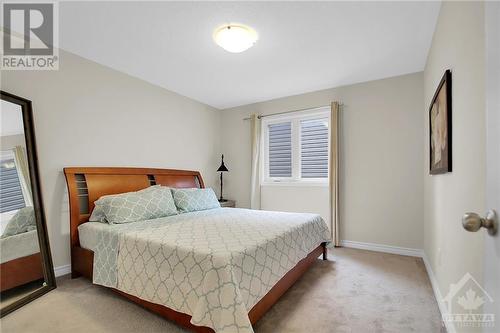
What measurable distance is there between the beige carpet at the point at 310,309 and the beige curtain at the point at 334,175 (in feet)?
3.15

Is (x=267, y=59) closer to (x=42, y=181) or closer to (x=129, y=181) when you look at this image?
(x=129, y=181)

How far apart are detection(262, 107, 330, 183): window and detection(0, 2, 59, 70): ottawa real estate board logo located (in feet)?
9.90

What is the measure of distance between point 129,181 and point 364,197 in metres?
3.22

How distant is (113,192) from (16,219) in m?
0.90

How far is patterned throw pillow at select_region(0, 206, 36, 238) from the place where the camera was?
199cm

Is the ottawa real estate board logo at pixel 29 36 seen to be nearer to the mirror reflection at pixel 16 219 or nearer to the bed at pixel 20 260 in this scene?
the mirror reflection at pixel 16 219

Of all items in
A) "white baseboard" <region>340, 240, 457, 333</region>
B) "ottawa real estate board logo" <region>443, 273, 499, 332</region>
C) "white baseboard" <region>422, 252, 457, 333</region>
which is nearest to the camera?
"ottawa real estate board logo" <region>443, 273, 499, 332</region>

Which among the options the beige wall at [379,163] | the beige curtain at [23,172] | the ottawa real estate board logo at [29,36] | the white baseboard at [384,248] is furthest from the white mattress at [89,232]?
the white baseboard at [384,248]

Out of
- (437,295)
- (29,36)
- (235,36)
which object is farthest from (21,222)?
(437,295)

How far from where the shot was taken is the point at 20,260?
2041 millimetres

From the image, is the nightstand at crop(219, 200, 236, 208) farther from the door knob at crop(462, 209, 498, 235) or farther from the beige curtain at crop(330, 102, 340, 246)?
the door knob at crop(462, 209, 498, 235)

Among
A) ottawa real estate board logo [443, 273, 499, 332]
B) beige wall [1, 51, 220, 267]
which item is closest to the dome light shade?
beige wall [1, 51, 220, 267]

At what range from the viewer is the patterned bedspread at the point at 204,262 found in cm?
139

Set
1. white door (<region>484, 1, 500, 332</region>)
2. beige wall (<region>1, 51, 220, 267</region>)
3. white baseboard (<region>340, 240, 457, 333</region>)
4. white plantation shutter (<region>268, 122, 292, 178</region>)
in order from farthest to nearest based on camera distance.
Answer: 1. white plantation shutter (<region>268, 122, 292, 178</region>)
2. beige wall (<region>1, 51, 220, 267</region>)
3. white baseboard (<region>340, 240, 457, 333</region>)
4. white door (<region>484, 1, 500, 332</region>)
